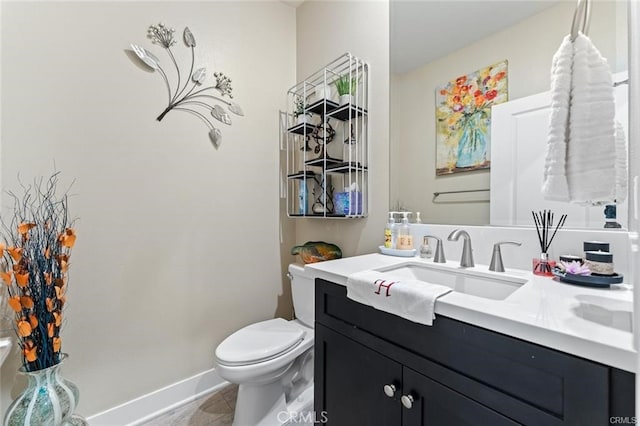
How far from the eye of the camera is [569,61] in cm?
61

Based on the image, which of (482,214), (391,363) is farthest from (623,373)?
(482,214)

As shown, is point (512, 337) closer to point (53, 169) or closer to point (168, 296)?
point (168, 296)

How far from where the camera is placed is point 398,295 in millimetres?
698

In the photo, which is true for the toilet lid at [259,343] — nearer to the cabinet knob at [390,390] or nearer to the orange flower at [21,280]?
the cabinet knob at [390,390]

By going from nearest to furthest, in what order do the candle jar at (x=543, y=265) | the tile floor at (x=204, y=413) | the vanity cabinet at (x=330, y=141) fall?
1. the candle jar at (x=543, y=265)
2. the tile floor at (x=204, y=413)
3. the vanity cabinet at (x=330, y=141)

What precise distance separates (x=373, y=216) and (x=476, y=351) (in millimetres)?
937

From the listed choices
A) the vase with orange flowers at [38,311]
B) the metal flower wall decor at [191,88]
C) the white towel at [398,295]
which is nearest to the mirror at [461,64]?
the white towel at [398,295]

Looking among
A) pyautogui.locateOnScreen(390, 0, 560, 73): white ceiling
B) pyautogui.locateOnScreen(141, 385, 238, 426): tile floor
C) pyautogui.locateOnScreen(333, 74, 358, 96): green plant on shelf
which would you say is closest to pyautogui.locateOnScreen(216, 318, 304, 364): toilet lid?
pyautogui.locateOnScreen(141, 385, 238, 426): tile floor

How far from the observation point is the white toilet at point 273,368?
1171 millimetres

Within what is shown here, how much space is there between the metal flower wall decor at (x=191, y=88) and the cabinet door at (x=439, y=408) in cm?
150

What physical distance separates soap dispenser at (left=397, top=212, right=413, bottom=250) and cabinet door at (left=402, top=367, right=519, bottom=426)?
616 mm

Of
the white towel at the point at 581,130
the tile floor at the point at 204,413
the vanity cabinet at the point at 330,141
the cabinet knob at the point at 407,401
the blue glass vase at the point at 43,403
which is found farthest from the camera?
the vanity cabinet at the point at 330,141

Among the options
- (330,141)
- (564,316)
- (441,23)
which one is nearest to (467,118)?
(441,23)

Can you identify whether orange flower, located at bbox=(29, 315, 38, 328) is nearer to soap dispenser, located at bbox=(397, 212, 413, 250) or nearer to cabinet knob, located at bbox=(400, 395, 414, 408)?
cabinet knob, located at bbox=(400, 395, 414, 408)
